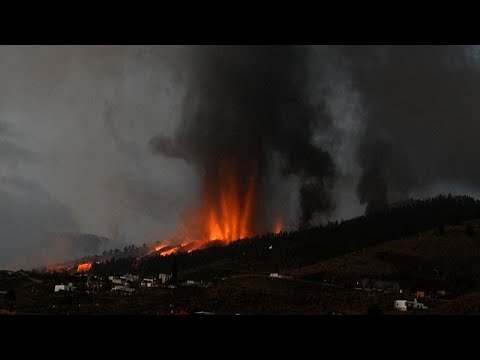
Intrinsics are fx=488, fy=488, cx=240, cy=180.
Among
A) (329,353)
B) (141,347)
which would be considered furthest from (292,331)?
(141,347)

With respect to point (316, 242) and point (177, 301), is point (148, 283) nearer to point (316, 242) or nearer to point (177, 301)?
point (177, 301)

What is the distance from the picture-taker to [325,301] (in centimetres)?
5456

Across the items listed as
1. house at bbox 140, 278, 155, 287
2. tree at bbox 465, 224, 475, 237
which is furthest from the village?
tree at bbox 465, 224, 475, 237

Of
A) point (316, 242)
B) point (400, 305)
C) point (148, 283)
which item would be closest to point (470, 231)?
point (316, 242)

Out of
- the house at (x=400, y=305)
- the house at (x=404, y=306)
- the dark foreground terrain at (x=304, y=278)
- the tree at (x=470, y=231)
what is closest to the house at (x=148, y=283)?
the dark foreground terrain at (x=304, y=278)

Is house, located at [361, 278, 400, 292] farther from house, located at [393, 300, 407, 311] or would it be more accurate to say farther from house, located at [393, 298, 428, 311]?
house, located at [393, 298, 428, 311]

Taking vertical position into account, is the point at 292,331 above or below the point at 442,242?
below

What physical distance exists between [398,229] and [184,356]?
435ft

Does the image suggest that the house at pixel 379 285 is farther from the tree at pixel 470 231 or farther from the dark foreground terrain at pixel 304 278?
the tree at pixel 470 231

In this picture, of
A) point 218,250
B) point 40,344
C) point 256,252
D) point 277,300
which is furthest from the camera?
point 218,250

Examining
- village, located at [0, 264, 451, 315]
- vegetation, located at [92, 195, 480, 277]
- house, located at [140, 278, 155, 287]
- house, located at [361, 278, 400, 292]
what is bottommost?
village, located at [0, 264, 451, 315]

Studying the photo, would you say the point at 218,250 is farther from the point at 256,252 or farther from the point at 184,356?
the point at 184,356

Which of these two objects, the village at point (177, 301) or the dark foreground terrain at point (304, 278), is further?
the dark foreground terrain at point (304, 278)

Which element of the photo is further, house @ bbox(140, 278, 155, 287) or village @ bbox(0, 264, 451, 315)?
house @ bbox(140, 278, 155, 287)
